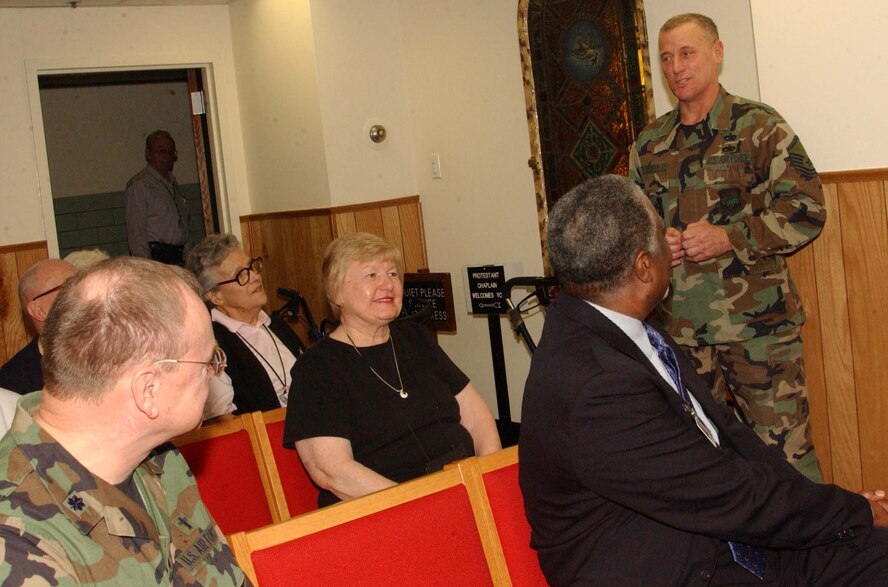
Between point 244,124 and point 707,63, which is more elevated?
point 244,124

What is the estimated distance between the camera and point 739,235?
3283 mm

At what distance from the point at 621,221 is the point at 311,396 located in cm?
111

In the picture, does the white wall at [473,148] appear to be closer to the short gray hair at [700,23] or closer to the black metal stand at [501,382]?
the black metal stand at [501,382]

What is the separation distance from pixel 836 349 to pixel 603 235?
189cm

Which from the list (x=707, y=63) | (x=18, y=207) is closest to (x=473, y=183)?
(x=707, y=63)

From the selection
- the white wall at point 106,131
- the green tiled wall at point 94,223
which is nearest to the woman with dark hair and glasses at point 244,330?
the green tiled wall at point 94,223

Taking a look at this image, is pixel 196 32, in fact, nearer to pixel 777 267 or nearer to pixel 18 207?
pixel 18 207

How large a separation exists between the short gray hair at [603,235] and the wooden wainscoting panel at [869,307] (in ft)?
5.41

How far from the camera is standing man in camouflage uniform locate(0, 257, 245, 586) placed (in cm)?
136

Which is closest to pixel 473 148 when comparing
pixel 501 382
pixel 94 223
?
pixel 501 382

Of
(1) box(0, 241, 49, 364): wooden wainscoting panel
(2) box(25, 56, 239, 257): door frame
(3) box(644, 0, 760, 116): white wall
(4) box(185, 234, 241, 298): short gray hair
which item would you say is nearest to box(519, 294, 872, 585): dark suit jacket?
(4) box(185, 234, 241, 298): short gray hair

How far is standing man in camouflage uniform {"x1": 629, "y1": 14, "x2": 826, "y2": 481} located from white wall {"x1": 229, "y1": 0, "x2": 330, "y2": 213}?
3127 mm

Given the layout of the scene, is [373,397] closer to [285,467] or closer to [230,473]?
[285,467]

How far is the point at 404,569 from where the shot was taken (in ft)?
6.59
